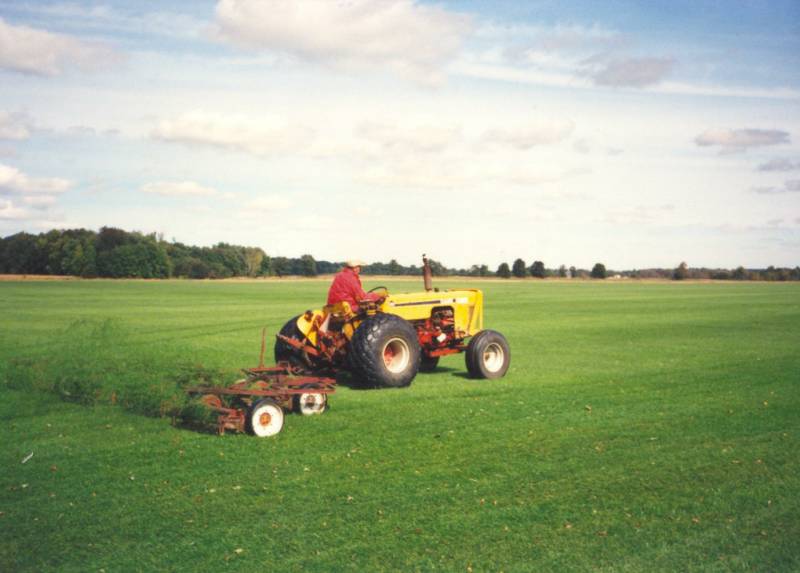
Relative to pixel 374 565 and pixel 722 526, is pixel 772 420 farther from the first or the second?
pixel 374 565

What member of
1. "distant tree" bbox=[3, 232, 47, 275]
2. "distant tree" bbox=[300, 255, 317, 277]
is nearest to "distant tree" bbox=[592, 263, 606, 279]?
"distant tree" bbox=[300, 255, 317, 277]


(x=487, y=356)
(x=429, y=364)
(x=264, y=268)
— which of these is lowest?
(x=429, y=364)

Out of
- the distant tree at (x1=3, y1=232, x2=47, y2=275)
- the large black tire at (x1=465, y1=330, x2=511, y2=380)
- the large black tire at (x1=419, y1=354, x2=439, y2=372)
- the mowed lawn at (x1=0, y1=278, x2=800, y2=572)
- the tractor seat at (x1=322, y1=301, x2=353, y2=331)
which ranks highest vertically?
the distant tree at (x1=3, y1=232, x2=47, y2=275)

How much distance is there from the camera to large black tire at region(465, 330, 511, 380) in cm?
1299

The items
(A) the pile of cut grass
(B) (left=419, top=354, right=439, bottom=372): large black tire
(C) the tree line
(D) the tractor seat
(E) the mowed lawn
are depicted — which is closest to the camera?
(E) the mowed lawn

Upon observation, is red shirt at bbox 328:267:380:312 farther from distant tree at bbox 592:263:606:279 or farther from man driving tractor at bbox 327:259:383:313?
distant tree at bbox 592:263:606:279

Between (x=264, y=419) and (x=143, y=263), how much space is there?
89.4 m

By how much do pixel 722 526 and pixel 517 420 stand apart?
12.7 ft

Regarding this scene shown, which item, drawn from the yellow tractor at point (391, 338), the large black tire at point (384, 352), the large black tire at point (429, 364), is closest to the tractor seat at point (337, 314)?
the yellow tractor at point (391, 338)

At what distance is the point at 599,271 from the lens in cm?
10331

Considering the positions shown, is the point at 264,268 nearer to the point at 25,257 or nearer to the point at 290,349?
the point at 25,257

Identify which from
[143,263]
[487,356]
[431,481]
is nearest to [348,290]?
[487,356]

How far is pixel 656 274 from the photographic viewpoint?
107188mm

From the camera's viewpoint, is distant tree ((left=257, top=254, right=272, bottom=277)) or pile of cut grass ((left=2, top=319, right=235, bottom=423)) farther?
distant tree ((left=257, top=254, right=272, bottom=277))
